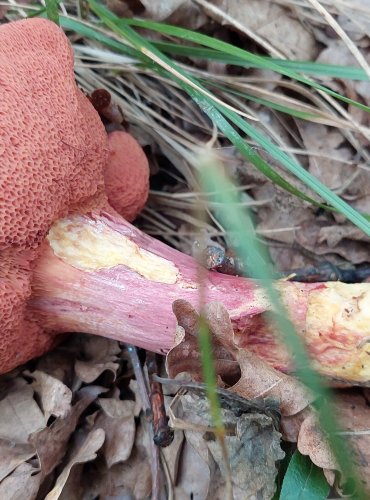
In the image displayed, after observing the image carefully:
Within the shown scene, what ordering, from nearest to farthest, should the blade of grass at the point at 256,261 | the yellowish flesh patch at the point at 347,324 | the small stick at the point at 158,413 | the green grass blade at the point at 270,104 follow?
the blade of grass at the point at 256,261 < the yellowish flesh patch at the point at 347,324 < the small stick at the point at 158,413 < the green grass blade at the point at 270,104

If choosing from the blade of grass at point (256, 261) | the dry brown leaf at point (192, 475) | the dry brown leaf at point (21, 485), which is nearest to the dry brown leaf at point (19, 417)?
the dry brown leaf at point (21, 485)

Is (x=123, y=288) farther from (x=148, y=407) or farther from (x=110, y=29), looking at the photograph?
(x=110, y=29)

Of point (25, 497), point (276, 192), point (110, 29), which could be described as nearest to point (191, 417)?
point (25, 497)

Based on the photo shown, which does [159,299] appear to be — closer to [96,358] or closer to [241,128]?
[96,358]

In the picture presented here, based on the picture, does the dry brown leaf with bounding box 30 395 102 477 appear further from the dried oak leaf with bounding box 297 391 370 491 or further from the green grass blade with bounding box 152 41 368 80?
the green grass blade with bounding box 152 41 368 80

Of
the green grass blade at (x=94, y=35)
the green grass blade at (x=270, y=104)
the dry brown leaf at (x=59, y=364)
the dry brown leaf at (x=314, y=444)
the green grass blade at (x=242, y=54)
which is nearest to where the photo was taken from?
the dry brown leaf at (x=314, y=444)

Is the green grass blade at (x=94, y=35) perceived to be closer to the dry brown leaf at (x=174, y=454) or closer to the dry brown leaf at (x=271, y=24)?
the dry brown leaf at (x=271, y=24)

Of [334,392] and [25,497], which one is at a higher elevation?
[334,392]
